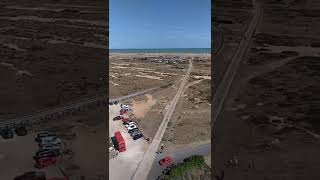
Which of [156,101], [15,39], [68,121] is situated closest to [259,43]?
[156,101]

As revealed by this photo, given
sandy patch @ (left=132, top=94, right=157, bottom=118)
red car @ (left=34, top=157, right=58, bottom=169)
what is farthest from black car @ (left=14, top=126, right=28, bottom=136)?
sandy patch @ (left=132, top=94, right=157, bottom=118)

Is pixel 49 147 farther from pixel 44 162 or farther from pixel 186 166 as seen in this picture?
pixel 186 166

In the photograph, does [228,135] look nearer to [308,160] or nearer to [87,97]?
[308,160]

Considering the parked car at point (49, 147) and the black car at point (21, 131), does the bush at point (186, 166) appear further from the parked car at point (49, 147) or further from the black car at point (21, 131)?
the black car at point (21, 131)

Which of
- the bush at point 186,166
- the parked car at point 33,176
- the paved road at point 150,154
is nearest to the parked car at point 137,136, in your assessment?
the paved road at point 150,154

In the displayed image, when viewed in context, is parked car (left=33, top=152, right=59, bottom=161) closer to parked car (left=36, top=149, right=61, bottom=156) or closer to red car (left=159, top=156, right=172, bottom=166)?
parked car (left=36, top=149, right=61, bottom=156)
